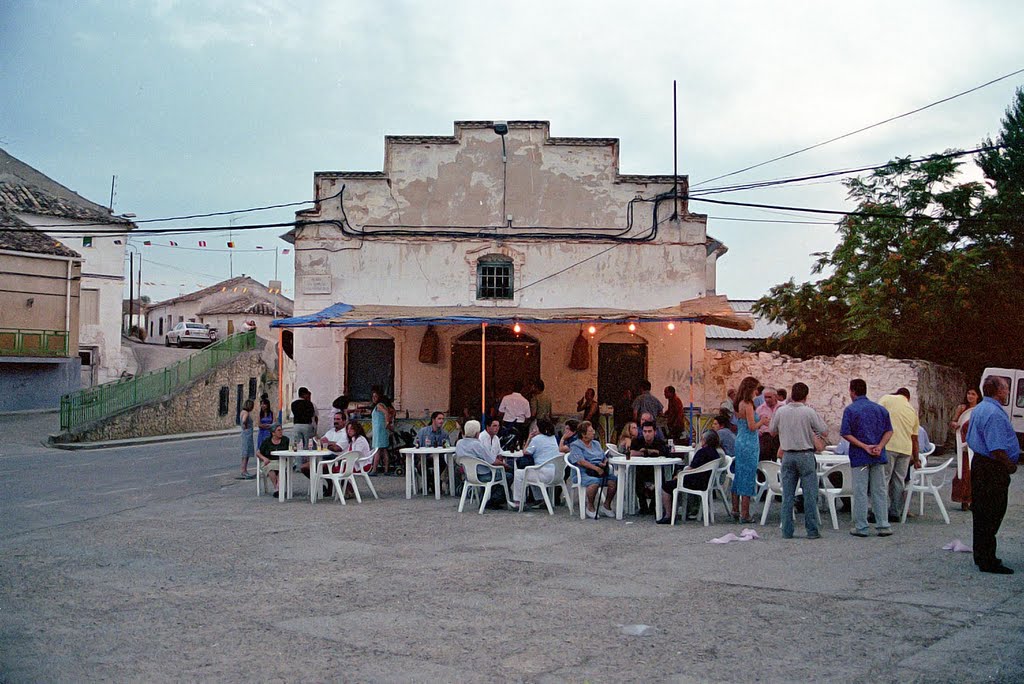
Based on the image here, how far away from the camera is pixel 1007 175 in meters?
23.4

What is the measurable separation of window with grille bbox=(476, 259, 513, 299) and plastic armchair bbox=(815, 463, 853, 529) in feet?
32.8

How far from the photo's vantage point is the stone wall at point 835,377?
19266 millimetres

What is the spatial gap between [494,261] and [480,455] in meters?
8.68

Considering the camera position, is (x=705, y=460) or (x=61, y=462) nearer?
(x=705, y=460)

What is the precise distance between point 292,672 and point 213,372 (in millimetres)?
29433

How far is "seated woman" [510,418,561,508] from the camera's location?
40.3 feet

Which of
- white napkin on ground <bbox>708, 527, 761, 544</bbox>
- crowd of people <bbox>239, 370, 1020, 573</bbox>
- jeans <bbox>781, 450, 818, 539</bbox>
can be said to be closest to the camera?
crowd of people <bbox>239, 370, 1020, 573</bbox>

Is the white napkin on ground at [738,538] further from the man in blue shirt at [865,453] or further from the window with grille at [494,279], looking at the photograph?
the window with grille at [494,279]

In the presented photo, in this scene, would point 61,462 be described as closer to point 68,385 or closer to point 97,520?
point 97,520

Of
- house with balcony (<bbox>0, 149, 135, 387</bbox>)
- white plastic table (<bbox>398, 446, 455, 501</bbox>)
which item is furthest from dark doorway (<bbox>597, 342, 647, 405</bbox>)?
house with balcony (<bbox>0, 149, 135, 387</bbox>)

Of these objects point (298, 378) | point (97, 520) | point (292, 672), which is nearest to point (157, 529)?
point (97, 520)

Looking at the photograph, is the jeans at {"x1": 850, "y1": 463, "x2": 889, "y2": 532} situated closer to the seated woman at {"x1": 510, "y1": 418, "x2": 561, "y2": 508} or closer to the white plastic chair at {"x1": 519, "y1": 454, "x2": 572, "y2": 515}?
the white plastic chair at {"x1": 519, "y1": 454, "x2": 572, "y2": 515}

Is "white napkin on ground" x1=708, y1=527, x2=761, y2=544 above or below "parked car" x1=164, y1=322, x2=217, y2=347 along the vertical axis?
below

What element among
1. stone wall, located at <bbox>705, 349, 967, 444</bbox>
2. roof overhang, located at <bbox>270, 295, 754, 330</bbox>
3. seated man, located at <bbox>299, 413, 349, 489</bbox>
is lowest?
seated man, located at <bbox>299, 413, 349, 489</bbox>
